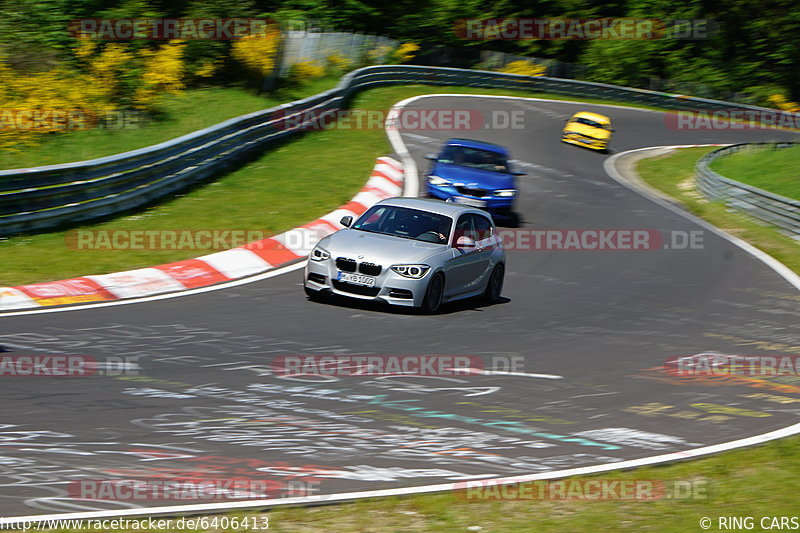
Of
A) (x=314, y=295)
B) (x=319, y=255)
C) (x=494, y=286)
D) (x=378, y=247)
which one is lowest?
(x=494, y=286)

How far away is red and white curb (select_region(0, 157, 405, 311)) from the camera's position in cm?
1182

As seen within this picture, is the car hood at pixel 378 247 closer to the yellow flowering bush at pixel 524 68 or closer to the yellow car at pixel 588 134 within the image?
the yellow car at pixel 588 134

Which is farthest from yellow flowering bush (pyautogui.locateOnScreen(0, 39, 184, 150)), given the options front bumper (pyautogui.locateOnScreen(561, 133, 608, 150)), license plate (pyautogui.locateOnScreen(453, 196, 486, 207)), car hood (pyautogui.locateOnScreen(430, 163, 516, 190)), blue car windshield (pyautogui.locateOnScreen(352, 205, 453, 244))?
front bumper (pyautogui.locateOnScreen(561, 133, 608, 150))

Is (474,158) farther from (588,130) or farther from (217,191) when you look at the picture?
(588,130)

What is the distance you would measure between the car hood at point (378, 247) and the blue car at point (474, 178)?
19.4 feet

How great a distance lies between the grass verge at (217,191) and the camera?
13.8 m

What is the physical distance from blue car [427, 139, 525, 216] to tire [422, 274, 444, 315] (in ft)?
20.2

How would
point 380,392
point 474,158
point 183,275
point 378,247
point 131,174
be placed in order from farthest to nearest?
point 474,158, point 131,174, point 183,275, point 378,247, point 380,392

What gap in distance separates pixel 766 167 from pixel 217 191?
19.2 m

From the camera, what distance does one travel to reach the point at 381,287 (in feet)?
40.3

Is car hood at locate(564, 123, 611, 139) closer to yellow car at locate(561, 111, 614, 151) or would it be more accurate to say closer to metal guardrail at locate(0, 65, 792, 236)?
yellow car at locate(561, 111, 614, 151)

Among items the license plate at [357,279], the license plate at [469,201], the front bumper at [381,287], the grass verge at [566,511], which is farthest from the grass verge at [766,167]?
the grass verge at [566,511]

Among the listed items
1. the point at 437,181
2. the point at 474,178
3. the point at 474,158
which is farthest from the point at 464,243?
the point at 474,158

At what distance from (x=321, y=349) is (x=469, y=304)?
416 centimetres
